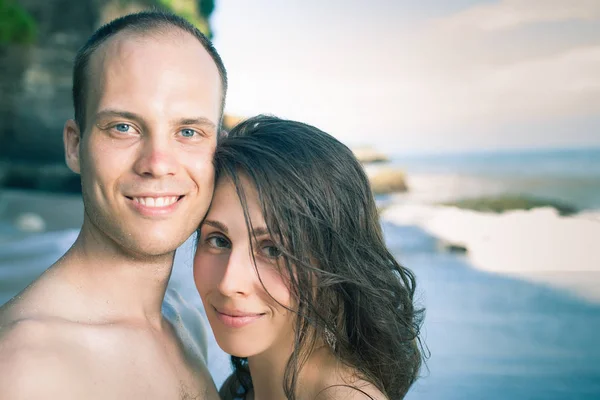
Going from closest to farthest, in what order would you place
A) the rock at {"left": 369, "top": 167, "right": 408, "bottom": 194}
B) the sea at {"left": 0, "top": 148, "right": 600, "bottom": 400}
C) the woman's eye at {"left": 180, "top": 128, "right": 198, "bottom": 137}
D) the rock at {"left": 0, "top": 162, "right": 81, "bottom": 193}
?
the woman's eye at {"left": 180, "top": 128, "right": 198, "bottom": 137}, the sea at {"left": 0, "top": 148, "right": 600, "bottom": 400}, the rock at {"left": 0, "top": 162, "right": 81, "bottom": 193}, the rock at {"left": 369, "top": 167, "right": 408, "bottom": 194}

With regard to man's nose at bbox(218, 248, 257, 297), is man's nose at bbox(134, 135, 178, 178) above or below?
above

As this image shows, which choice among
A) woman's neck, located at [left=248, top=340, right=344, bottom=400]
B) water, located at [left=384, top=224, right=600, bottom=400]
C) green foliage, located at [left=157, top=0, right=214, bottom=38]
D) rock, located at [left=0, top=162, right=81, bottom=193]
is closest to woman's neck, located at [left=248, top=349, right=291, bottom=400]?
woman's neck, located at [left=248, top=340, right=344, bottom=400]

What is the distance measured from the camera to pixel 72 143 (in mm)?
1816

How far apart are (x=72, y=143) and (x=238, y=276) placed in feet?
1.92

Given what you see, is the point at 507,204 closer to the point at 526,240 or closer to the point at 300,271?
the point at 526,240

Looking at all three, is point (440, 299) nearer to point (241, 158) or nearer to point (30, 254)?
point (30, 254)

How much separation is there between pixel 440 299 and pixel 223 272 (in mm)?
6045

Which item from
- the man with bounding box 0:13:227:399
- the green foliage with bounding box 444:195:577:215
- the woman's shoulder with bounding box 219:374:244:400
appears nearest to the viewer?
the man with bounding box 0:13:227:399

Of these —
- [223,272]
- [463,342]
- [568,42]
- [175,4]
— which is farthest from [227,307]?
[568,42]

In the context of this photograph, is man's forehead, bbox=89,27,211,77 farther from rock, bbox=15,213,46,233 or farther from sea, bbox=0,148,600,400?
rock, bbox=15,213,46,233

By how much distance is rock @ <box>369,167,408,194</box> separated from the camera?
10297mm

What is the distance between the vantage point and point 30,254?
23.1ft

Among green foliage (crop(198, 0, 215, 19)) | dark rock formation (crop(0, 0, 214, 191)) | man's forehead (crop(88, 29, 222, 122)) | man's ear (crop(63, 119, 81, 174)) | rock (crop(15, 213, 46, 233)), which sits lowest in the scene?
rock (crop(15, 213, 46, 233))

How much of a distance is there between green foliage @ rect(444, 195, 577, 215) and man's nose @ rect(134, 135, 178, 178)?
9.11m
